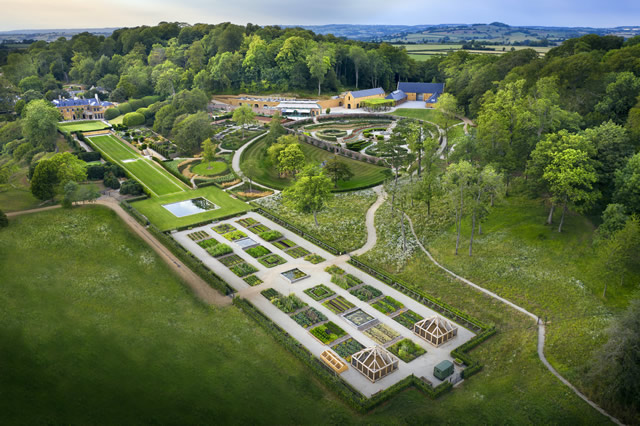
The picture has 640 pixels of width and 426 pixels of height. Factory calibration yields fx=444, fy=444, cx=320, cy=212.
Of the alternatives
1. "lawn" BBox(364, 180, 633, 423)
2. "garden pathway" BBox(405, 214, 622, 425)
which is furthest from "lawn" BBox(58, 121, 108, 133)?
"garden pathway" BBox(405, 214, 622, 425)

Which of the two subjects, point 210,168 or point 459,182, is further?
point 210,168

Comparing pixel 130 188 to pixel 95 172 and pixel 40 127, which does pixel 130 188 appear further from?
pixel 40 127

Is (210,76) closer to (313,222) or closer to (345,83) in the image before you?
(345,83)

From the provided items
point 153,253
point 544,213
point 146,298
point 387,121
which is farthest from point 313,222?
point 387,121

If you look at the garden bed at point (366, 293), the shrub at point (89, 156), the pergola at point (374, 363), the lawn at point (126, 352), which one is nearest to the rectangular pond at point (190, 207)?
the lawn at point (126, 352)

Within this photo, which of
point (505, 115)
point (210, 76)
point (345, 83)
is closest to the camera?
point (505, 115)

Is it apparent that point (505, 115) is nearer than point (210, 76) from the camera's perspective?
Yes

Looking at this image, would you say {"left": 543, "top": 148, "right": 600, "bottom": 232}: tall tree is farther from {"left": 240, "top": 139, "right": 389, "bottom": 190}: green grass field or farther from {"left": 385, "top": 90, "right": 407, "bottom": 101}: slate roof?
{"left": 385, "top": 90, "right": 407, "bottom": 101}: slate roof

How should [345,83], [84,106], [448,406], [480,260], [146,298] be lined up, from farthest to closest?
[345,83] < [84,106] < [480,260] < [146,298] < [448,406]

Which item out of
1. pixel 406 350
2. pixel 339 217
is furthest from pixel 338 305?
pixel 339 217
